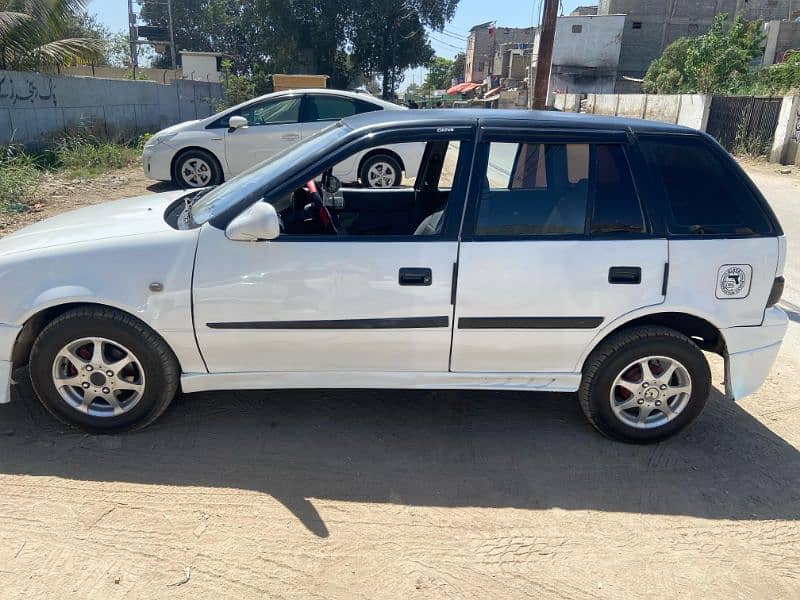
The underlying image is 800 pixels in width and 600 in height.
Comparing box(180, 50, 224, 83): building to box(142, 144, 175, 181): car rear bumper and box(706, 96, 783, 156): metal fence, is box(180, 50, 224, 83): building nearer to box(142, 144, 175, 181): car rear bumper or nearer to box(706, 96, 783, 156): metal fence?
box(142, 144, 175, 181): car rear bumper

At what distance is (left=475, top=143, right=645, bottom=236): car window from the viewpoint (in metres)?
3.20

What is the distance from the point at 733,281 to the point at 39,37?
15.7m

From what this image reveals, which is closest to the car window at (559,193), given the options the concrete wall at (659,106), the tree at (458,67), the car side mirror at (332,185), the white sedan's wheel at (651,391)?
the white sedan's wheel at (651,391)

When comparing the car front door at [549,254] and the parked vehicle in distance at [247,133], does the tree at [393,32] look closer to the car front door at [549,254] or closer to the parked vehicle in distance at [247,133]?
the parked vehicle in distance at [247,133]

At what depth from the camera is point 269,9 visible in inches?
1519

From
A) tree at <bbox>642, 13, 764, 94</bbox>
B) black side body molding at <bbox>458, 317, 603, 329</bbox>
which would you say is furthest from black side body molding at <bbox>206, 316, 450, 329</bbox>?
tree at <bbox>642, 13, 764, 94</bbox>

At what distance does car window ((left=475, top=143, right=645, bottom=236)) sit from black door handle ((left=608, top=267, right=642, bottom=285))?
0.21 m

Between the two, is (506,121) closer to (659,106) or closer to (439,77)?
(659,106)

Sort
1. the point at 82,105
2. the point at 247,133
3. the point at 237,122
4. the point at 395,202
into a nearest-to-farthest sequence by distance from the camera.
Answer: the point at 395,202, the point at 237,122, the point at 247,133, the point at 82,105

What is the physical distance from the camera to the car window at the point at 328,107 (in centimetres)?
992

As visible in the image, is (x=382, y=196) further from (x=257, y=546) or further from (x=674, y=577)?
(x=674, y=577)

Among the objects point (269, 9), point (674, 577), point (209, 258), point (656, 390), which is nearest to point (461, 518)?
point (674, 577)

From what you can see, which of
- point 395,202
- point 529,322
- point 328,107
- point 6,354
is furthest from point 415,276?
point 328,107

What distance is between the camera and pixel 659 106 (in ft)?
79.0
